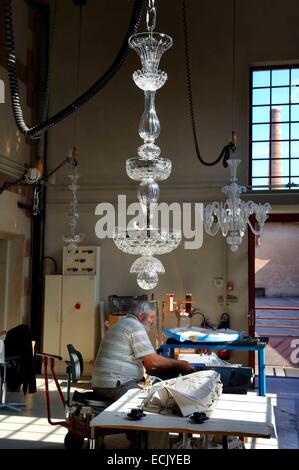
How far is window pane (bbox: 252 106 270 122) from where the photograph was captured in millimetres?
7977

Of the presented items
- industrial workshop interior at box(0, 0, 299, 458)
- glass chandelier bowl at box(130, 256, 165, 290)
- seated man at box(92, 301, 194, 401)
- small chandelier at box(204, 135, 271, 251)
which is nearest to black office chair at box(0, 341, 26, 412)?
industrial workshop interior at box(0, 0, 299, 458)

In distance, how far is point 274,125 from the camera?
799 centimetres

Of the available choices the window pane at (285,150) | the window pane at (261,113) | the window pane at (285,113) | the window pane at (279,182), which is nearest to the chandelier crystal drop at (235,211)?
the window pane at (279,182)

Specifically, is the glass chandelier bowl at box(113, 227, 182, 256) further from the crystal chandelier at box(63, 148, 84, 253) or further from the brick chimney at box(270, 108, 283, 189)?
the brick chimney at box(270, 108, 283, 189)

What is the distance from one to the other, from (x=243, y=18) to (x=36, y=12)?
10.9 ft

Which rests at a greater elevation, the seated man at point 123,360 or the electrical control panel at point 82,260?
the electrical control panel at point 82,260

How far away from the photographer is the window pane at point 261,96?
26.1ft

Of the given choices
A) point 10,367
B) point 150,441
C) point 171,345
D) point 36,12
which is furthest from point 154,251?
point 36,12

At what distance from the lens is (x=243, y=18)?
790 centimetres

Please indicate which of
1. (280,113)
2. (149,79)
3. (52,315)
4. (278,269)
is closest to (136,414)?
(149,79)

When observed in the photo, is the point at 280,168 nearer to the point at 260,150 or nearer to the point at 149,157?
the point at 260,150

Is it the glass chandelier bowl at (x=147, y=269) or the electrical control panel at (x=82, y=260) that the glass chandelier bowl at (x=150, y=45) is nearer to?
the glass chandelier bowl at (x=147, y=269)

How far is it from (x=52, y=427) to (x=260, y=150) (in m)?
5.08

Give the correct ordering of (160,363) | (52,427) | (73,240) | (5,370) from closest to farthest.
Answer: (160,363) → (52,427) → (5,370) → (73,240)
